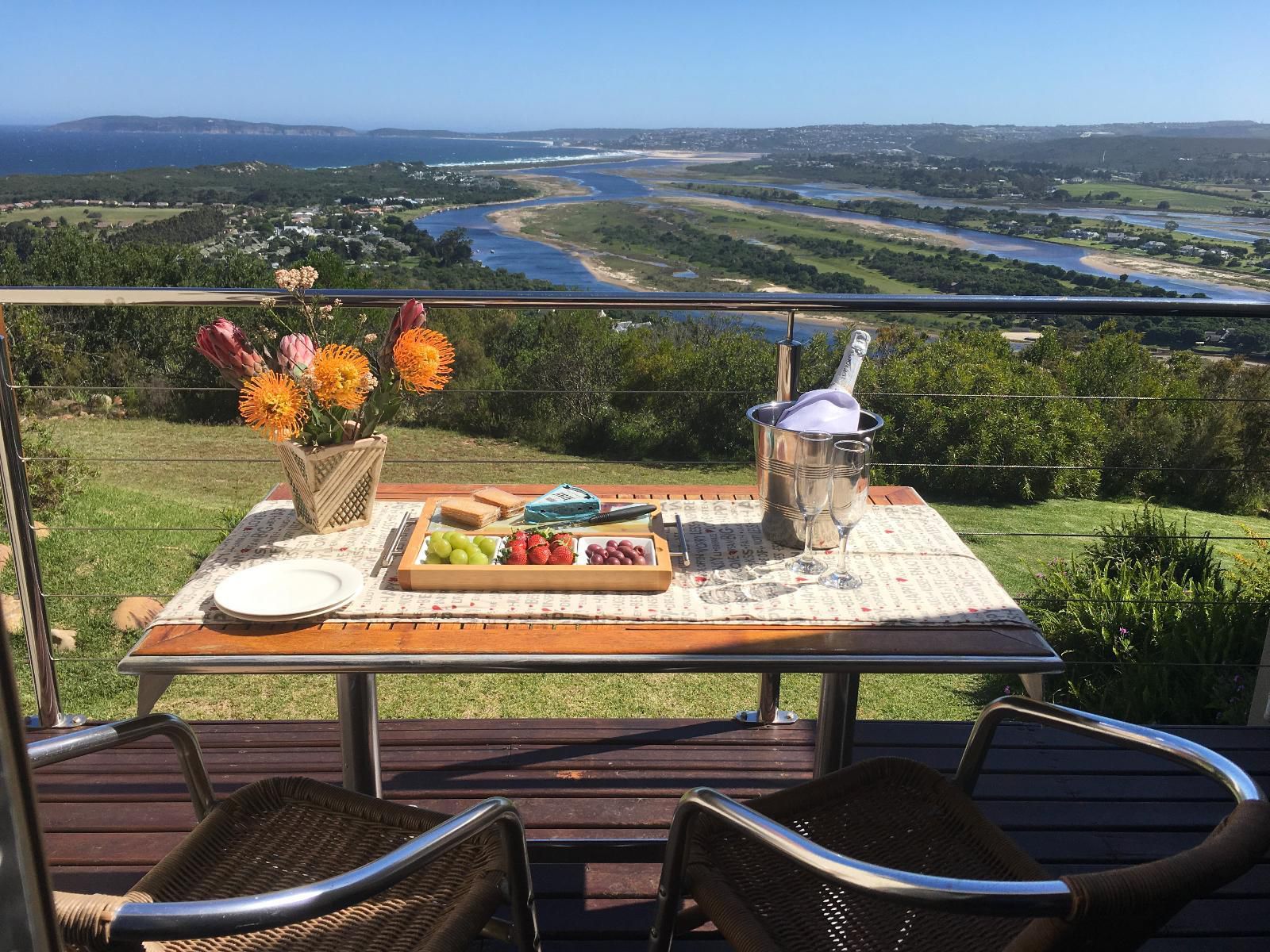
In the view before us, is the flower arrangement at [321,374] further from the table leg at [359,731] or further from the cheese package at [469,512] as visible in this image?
the table leg at [359,731]

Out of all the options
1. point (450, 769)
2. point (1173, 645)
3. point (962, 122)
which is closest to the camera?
point (450, 769)

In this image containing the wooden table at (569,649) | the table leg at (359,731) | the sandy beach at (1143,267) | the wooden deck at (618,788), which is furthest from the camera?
the sandy beach at (1143,267)

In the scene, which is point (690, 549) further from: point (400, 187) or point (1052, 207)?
point (400, 187)

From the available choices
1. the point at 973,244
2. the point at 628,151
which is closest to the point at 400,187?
the point at 973,244

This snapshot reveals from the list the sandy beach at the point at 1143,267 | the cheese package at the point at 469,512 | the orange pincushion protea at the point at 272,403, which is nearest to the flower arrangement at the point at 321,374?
the orange pincushion protea at the point at 272,403

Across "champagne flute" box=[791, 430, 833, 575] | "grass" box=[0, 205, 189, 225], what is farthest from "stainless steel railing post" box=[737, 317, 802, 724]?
"grass" box=[0, 205, 189, 225]
